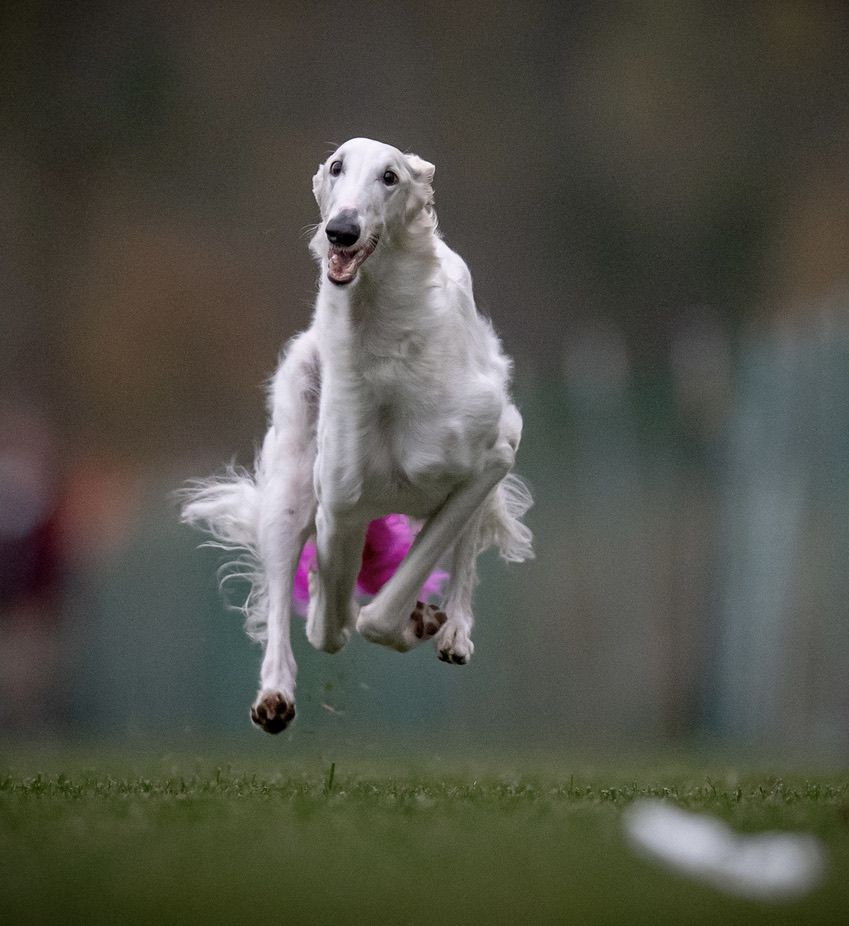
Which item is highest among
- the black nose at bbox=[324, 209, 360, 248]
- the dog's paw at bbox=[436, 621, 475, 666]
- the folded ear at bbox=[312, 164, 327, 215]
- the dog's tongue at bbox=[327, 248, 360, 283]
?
the folded ear at bbox=[312, 164, 327, 215]

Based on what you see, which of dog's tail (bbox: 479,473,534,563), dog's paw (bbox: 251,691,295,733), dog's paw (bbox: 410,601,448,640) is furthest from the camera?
dog's tail (bbox: 479,473,534,563)

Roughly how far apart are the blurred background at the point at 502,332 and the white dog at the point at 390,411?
2.81 metres

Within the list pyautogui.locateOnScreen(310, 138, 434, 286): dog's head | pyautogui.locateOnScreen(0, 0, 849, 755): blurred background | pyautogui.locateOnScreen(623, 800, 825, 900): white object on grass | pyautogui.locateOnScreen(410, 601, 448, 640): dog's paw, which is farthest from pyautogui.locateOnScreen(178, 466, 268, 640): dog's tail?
pyautogui.locateOnScreen(0, 0, 849, 755): blurred background

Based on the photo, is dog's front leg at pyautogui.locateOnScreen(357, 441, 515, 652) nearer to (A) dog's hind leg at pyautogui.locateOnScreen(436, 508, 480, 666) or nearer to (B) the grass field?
(A) dog's hind leg at pyautogui.locateOnScreen(436, 508, 480, 666)

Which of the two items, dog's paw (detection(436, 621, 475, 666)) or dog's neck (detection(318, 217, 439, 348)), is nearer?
dog's neck (detection(318, 217, 439, 348))

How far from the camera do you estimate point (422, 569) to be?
4469mm

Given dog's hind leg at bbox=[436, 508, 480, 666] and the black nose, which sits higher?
the black nose

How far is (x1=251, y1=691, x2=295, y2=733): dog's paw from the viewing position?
439 cm

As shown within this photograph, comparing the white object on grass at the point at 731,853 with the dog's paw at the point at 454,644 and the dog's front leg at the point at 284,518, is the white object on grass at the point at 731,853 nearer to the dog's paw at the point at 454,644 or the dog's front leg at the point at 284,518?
the dog's paw at the point at 454,644

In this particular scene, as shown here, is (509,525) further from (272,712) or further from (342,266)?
(342,266)

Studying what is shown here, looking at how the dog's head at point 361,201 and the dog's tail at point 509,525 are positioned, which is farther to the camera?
the dog's tail at point 509,525

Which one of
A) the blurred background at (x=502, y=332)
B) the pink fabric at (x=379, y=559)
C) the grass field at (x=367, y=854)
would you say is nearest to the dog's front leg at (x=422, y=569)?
the grass field at (x=367, y=854)

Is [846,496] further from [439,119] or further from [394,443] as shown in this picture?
[439,119]

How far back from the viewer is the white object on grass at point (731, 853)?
281cm
